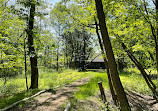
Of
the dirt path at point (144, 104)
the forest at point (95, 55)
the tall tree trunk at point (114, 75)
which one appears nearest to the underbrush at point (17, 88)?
the forest at point (95, 55)

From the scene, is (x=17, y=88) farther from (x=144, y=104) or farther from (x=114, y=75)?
(x=144, y=104)

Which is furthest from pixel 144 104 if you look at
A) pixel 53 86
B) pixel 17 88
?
pixel 17 88

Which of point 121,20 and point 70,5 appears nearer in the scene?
point 121,20

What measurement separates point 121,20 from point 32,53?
5.34 meters

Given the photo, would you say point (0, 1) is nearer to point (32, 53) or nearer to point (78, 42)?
point (32, 53)

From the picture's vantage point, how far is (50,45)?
624 cm

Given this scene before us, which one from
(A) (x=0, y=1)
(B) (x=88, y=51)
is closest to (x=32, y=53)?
(A) (x=0, y=1)

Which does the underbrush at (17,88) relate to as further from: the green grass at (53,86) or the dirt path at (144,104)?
the dirt path at (144,104)

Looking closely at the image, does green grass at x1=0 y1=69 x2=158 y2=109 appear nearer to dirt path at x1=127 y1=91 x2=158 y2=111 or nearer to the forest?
the forest

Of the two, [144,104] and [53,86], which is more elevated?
[53,86]

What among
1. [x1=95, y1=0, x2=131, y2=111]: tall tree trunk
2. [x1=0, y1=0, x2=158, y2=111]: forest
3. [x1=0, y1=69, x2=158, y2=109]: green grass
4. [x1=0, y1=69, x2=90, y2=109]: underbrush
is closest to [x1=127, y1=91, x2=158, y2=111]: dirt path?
[x1=0, y1=0, x2=158, y2=111]: forest

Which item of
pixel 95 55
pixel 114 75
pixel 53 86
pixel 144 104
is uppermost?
pixel 95 55

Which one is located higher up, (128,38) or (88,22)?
(88,22)

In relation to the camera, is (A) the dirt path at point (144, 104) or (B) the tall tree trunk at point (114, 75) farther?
(A) the dirt path at point (144, 104)
